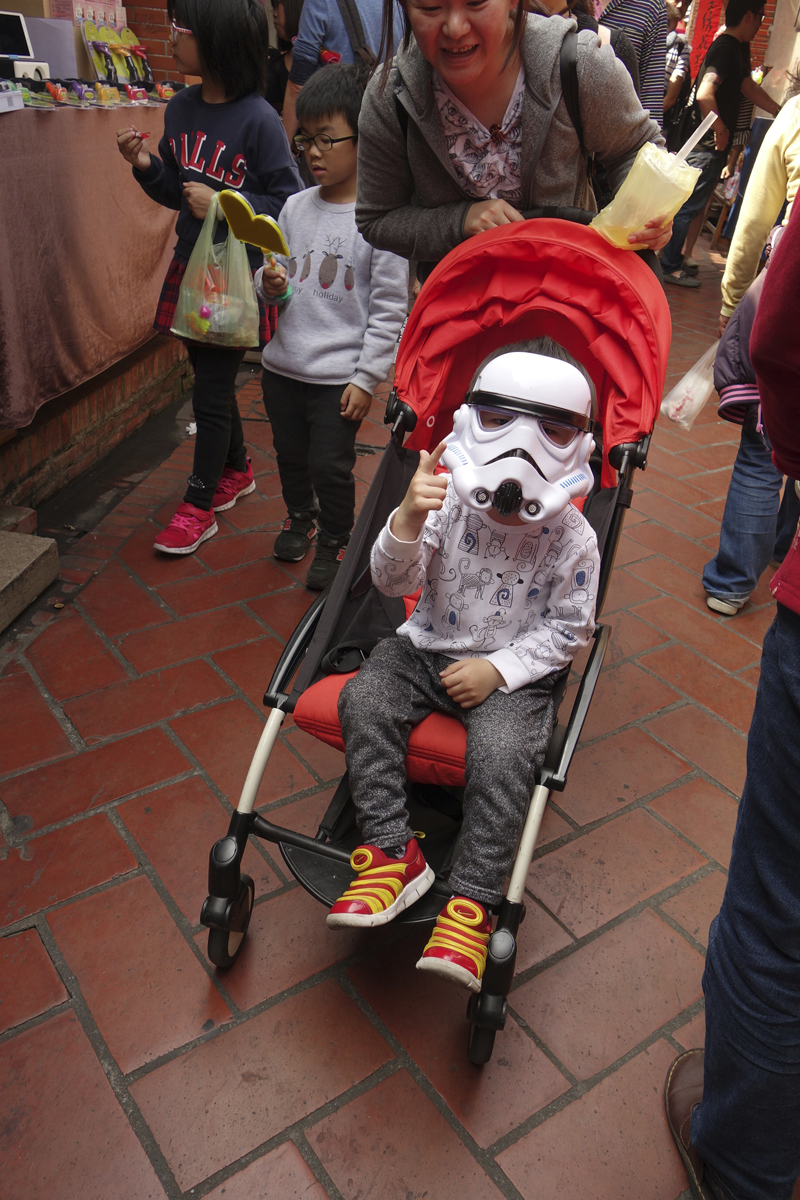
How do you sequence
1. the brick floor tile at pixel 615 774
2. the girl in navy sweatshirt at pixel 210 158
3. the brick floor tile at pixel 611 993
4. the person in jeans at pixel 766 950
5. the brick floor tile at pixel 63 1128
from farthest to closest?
1. the girl in navy sweatshirt at pixel 210 158
2. the brick floor tile at pixel 615 774
3. the brick floor tile at pixel 611 993
4. the brick floor tile at pixel 63 1128
5. the person in jeans at pixel 766 950

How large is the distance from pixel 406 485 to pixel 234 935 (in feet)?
3.73

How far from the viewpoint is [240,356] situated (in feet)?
10.8

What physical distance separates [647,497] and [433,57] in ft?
9.13

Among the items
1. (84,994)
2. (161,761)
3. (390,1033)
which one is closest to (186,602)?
(161,761)

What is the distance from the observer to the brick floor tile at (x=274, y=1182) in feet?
5.01

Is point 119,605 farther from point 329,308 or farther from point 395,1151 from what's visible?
point 395,1151

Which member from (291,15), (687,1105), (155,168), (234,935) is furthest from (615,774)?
(291,15)

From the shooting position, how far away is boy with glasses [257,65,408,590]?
2791 millimetres

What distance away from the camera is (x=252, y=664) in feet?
9.29

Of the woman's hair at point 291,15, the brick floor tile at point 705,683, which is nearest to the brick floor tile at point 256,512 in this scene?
the brick floor tile at point 705,683

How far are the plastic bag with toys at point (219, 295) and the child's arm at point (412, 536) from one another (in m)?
1.44

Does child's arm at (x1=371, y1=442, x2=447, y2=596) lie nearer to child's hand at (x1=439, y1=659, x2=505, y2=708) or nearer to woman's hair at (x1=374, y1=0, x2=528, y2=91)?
child's hand at (x1=439, y1=659, x2=505, y2=708)

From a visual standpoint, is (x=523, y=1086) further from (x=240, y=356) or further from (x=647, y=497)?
(x=647, y=497)

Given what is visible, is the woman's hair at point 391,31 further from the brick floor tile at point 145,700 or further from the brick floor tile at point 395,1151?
the brick floor tile at point 395,1151
